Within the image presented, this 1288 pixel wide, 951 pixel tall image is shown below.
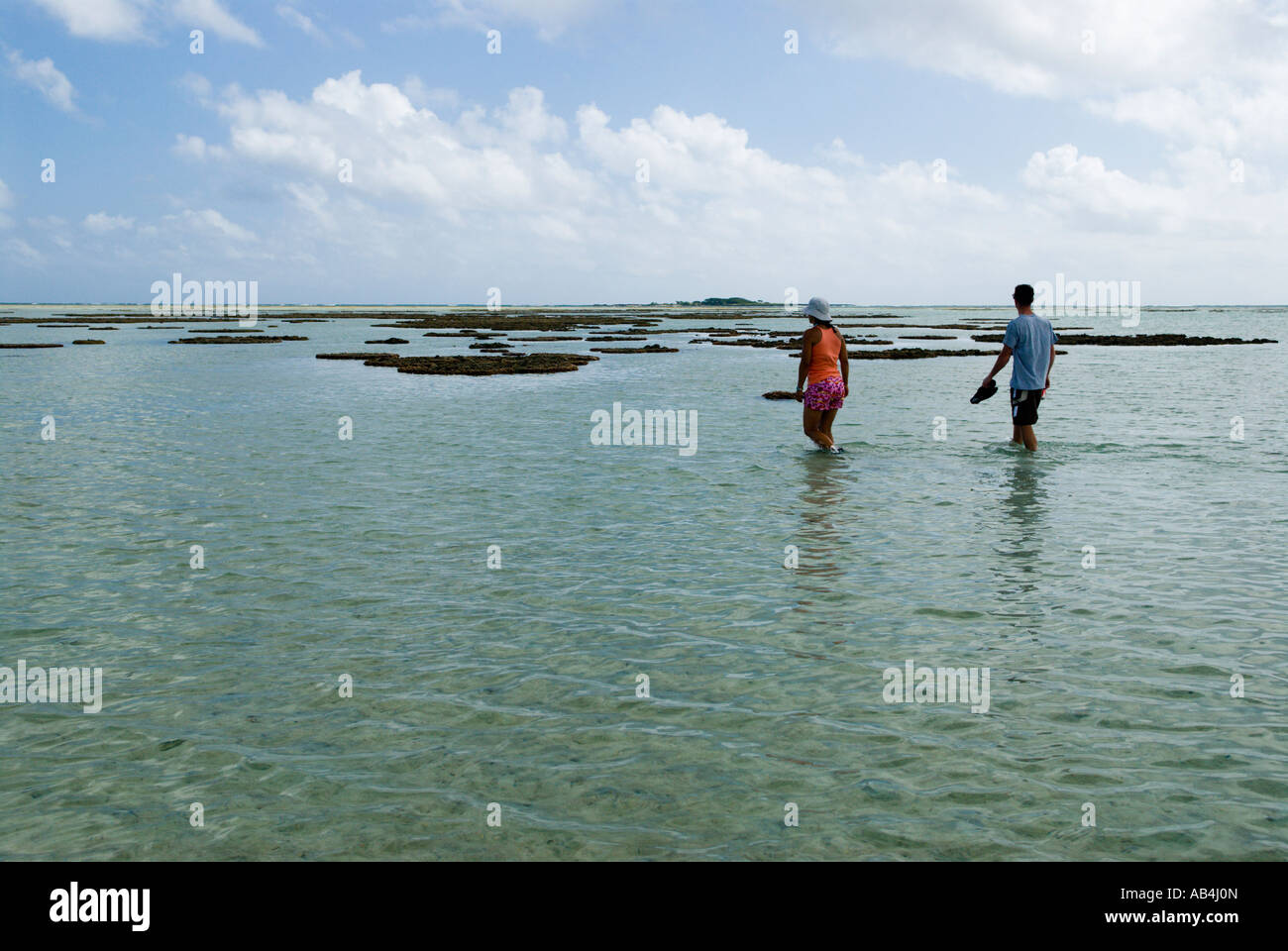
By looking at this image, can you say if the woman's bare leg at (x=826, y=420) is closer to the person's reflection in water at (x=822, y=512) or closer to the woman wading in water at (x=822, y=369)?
the woman wading in water at (x=822, y=369)

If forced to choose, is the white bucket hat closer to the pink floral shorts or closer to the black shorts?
the pink floral shorts

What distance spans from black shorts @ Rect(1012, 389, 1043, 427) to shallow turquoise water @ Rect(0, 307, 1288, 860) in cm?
91

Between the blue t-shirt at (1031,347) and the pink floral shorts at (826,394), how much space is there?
3370mm

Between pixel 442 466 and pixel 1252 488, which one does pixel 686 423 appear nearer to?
pixel 442 466

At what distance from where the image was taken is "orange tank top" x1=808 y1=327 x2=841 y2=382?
60.4 feet

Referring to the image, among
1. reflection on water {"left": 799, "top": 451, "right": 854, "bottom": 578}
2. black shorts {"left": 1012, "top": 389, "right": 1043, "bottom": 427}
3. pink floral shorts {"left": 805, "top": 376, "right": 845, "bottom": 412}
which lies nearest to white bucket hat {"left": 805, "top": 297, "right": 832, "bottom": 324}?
pink floral shorts {"left": 805, "top": 376, "right": 845, "bottom": 412}

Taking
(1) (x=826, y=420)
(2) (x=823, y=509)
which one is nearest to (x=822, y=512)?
(2) (x=823, y=509)

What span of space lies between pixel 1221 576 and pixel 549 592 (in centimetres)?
755

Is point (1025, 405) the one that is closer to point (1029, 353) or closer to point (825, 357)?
point (1029, 353)

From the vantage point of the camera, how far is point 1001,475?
1736 centimetres

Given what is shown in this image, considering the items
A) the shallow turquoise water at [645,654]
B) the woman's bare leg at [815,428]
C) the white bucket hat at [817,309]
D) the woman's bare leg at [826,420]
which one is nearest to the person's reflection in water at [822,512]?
the shallow turquoise water at [645,654]

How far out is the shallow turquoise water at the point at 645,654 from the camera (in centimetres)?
530

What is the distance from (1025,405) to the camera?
18.5 meters

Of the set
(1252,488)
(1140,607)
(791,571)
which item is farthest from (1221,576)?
(1252,488)
